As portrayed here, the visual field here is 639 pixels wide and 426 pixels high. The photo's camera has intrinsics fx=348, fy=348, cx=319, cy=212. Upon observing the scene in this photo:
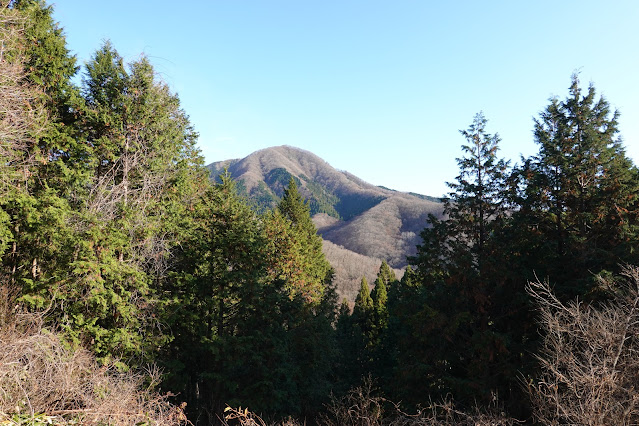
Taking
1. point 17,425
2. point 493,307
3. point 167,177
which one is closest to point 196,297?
point 167,177

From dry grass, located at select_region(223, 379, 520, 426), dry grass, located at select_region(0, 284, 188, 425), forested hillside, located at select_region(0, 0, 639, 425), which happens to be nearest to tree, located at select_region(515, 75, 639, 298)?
forested hillside, located at select_region(0, 0, 639, 425)

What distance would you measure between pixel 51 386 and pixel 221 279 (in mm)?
8961

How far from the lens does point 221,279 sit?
16516mm

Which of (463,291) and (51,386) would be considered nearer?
(51,386)

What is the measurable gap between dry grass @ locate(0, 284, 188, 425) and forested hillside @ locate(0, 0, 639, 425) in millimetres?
70

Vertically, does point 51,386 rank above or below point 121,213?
below

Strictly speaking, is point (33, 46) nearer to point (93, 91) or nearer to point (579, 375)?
point (93, 91)

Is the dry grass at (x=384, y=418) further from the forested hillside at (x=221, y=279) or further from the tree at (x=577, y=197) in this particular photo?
the tree at (x=577, y=197)

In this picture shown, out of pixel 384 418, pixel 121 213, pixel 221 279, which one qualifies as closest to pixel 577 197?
pixel 384 418

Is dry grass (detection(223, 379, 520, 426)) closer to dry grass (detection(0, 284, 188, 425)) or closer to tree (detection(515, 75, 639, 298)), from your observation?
dry grass (detection(0, 284, 188, 425))

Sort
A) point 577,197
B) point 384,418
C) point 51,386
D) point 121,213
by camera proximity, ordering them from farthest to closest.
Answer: point 577,197 < point 121,213 < point 384,418 < point 51,386

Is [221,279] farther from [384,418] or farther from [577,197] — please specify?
[577,197]

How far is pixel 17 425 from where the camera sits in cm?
559

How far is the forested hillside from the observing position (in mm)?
9242
